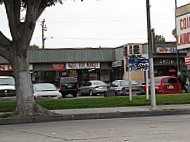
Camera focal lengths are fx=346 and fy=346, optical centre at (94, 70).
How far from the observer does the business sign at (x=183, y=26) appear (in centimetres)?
2838

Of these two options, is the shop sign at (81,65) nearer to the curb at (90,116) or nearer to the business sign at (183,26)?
the business sign at (183,26)

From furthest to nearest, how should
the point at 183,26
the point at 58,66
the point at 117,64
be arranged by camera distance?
the point at 58,66
the point at 117,64
the point at 183,26

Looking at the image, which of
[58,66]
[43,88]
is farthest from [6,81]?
[58,66]

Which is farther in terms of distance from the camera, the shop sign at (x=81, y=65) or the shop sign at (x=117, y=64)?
the shop sign at (x=81, y=65)

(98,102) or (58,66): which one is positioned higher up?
(58,66)

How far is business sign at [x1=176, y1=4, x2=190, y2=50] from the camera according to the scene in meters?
28.4

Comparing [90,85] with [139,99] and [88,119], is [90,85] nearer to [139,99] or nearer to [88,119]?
[139,99]

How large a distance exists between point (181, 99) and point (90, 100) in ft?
17.6

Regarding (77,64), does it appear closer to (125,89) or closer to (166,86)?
(125,89)

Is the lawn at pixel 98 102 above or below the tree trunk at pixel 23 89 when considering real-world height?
below

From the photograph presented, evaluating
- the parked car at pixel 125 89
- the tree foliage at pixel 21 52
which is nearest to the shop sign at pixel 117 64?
the parked car at pixel 125 89

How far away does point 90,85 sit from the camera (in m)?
31.9

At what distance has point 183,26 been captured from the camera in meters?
28.8

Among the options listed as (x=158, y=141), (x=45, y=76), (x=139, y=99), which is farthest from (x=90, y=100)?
(x=45, y=76)
